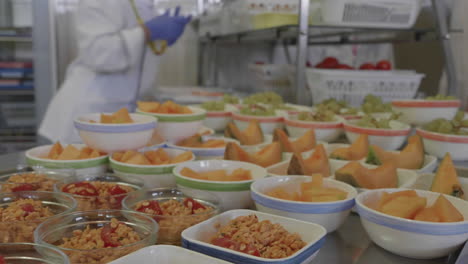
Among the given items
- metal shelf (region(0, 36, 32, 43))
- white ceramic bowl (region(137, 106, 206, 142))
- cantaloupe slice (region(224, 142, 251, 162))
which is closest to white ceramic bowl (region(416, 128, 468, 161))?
cantaloupe slice (region(224, 142, 251, 162))

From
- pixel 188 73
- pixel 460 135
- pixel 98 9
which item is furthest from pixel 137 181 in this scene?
pixel 188 73

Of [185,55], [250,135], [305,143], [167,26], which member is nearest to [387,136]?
→ [305,143]

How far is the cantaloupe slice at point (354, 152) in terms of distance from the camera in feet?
4.32

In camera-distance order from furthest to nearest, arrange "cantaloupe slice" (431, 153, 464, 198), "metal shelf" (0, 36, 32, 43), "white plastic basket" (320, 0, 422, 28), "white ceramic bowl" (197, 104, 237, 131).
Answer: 1. "metal shelf" (0, 36, 32, 43)
2. "white plastic basket" (320, 0, 422, 28)
3. "white ceramic bowl" (197, 104, 237, 131)
4. "cantaloupe slice" (431, 153, 464, 198)

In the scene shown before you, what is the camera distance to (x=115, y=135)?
121cm

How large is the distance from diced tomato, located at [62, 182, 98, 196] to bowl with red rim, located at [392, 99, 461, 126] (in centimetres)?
126

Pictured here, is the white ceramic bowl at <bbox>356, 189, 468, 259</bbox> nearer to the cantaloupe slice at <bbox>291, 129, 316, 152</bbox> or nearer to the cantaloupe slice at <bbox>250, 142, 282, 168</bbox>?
the cantaloupe slice at <bbox>250, 142, 282, 168</bbox>

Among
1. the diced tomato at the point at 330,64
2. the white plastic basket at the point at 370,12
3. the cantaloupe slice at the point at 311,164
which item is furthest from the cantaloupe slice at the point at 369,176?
the diced tomato at the point at 330,64

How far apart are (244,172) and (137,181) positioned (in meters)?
0.26

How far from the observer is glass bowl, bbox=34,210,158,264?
2.22 feet

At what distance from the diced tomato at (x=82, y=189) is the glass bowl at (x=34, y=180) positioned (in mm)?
43

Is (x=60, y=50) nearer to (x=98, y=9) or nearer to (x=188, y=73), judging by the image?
(x=188, y=73)

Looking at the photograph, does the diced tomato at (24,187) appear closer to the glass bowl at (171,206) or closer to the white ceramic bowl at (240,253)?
the glass bowl at (171,206)

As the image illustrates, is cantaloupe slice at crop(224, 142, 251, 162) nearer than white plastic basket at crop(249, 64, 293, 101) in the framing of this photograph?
Yes
